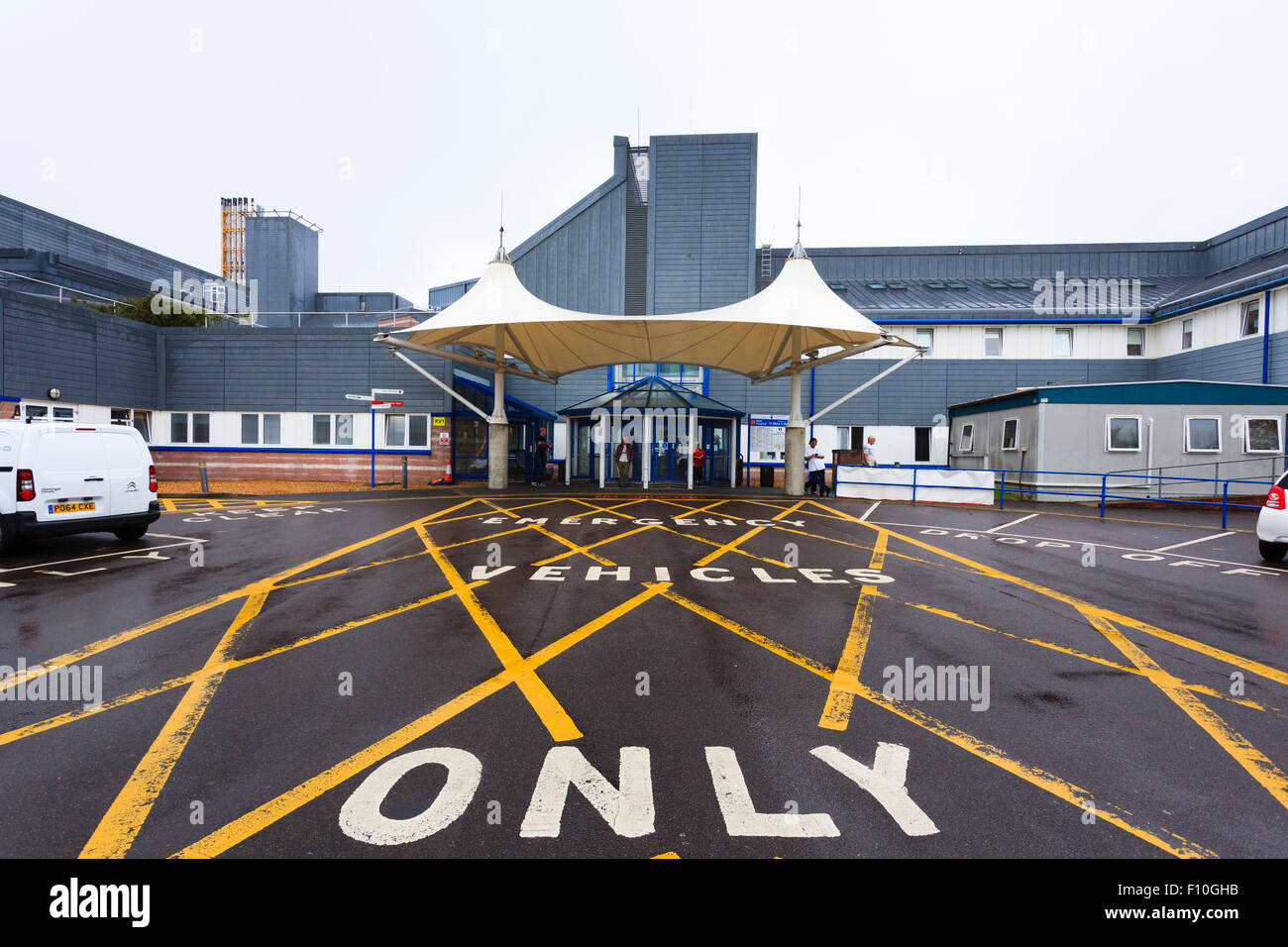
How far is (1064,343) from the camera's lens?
1046 inches

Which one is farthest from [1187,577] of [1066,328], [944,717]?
[1066,328]

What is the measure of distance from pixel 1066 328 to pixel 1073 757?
29.3m

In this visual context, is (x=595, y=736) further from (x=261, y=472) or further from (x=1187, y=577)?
(x=261, y=472)

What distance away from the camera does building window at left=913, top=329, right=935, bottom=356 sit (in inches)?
1069

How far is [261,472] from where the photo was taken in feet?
78.5

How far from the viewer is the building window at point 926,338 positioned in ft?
89.0

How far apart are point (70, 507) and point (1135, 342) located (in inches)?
1367

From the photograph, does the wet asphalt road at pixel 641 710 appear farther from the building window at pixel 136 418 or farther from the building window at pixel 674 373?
the building window at pixel 674 373

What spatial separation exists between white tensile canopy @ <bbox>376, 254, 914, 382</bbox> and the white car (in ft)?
33.5

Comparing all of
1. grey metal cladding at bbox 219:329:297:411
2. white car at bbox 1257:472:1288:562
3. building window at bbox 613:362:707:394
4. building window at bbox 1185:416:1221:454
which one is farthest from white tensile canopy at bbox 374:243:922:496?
white car at bbox 1257:472:1288:562

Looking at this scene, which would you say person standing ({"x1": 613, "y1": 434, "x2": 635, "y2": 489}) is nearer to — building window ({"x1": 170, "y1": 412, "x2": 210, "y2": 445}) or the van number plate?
the van number plate

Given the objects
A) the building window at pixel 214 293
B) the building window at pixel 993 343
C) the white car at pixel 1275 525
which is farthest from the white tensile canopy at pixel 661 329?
the building window at pixel 214 293

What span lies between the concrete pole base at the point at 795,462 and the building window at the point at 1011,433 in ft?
21.3

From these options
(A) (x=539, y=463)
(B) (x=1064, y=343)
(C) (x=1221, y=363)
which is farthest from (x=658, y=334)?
(C) (x=1221, y=363)
